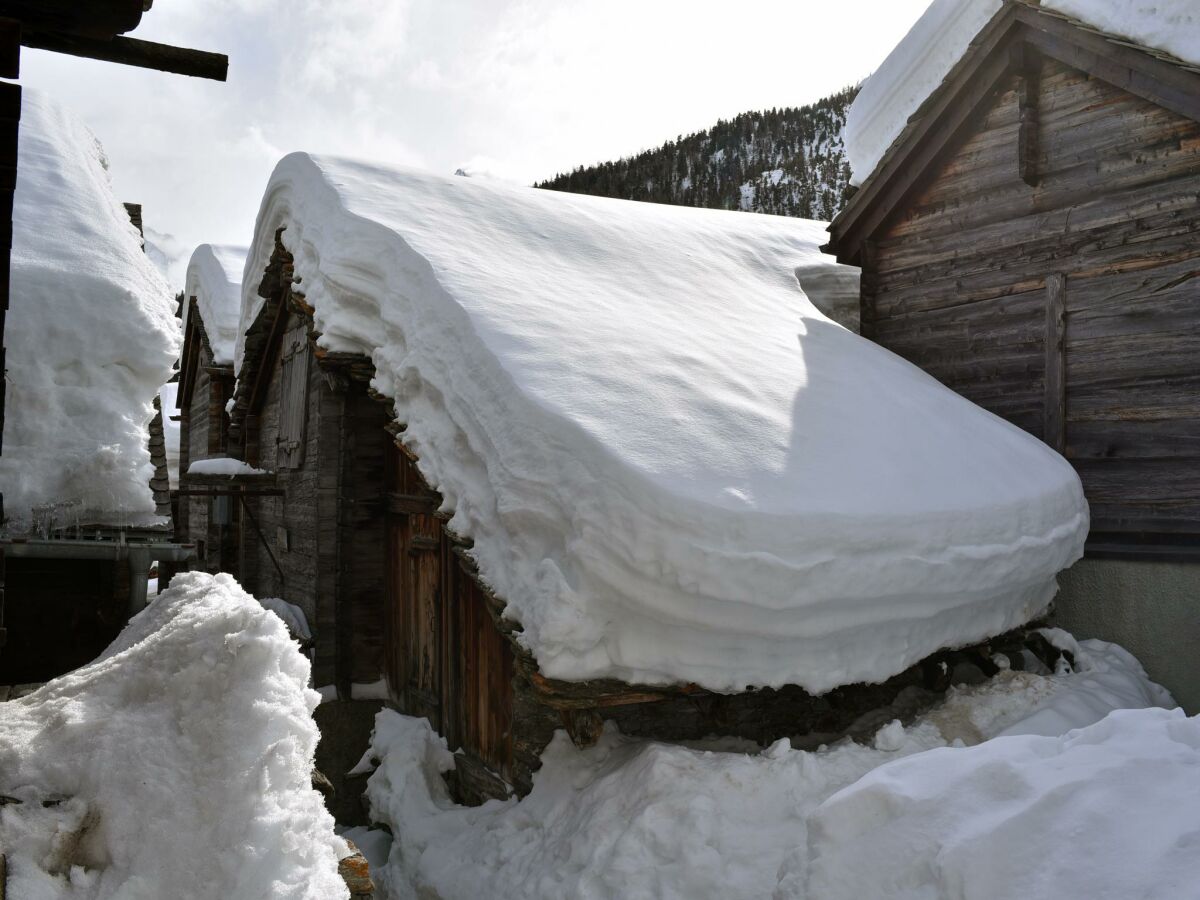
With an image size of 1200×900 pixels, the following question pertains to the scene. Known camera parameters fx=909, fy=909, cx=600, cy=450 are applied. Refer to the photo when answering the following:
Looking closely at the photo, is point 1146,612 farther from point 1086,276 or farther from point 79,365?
point 79,365

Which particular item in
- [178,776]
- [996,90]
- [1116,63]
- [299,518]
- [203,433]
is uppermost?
[996,90]

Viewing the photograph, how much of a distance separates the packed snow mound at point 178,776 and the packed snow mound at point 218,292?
37.8ft

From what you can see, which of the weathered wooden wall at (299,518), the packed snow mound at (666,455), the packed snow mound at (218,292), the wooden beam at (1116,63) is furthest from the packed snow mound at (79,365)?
the packed snow mound at (218,292)

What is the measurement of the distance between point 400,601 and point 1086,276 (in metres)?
5.79

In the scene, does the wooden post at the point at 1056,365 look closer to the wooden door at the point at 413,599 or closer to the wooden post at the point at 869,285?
the wooden post at the point at 869,285

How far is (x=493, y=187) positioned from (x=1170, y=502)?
19.7 feet

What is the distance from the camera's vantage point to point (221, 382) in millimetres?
13750

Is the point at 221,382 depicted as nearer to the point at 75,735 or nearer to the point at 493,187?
the point at 493,187

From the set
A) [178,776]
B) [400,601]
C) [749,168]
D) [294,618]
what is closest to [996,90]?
[400,601]

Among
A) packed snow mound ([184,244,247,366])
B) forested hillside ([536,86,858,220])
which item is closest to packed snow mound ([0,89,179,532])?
packed snow mound ([184,244,247,366])

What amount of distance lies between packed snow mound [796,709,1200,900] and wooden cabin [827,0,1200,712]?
4811 mm

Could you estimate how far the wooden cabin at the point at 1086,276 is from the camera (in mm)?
6340

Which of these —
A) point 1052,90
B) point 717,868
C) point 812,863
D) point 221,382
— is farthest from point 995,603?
point 221,382

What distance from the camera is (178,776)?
207cm
